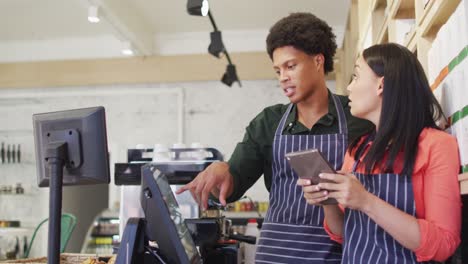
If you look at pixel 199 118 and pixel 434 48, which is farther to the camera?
pixel 199 118

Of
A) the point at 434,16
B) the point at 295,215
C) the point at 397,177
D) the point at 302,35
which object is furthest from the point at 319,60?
the point at 397,177

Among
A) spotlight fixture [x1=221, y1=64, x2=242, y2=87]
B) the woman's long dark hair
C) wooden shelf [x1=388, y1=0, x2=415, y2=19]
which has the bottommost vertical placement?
the woman's long dark hair

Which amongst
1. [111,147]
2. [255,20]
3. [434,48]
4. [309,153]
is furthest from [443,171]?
[111,147]

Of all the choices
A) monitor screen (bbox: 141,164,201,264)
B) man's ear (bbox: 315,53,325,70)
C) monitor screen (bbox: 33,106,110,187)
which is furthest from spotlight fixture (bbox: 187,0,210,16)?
monitor screen (bbox: 141,164,201,264)

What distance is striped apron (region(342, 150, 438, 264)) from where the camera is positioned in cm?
120

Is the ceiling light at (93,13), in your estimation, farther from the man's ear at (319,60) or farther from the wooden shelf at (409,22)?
the man's ear at (319,60)

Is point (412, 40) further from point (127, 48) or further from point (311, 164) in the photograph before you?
point (127, 48)

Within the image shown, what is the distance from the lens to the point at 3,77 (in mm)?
7020

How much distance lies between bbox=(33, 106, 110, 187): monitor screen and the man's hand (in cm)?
25

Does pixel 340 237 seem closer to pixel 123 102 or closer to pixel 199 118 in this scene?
pixel 199 118

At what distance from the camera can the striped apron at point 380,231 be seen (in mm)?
1204

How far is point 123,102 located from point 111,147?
639 millimetres

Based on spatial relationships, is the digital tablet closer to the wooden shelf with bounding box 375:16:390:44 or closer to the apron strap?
the apron strap

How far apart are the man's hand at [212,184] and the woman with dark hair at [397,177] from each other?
39 centimetres
